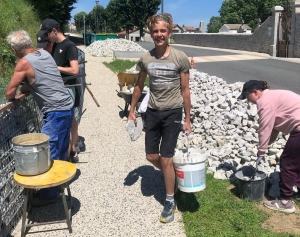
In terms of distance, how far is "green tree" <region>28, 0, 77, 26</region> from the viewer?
2257 cm

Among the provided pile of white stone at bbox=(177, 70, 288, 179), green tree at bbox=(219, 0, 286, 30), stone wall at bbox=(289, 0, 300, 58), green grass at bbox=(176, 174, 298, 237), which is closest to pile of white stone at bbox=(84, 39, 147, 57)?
stone wall at bbox=(289, 0, 300, 58)

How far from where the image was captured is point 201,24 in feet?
295

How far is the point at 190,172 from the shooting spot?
3.83 metres

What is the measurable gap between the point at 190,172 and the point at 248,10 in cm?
9147

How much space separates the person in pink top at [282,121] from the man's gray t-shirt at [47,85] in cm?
206

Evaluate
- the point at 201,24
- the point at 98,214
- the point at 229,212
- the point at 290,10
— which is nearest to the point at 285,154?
the point at 229,212

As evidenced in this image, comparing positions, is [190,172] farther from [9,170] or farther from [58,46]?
[58,46]

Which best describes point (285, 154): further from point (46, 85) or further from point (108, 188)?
point (46, 85)

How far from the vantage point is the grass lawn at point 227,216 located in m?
3.73

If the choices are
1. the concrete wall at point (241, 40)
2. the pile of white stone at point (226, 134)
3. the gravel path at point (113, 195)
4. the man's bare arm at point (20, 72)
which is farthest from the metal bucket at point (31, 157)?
the concrete wall at point (241, 40)

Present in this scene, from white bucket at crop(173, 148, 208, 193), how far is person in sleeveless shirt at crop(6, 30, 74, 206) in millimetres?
1367

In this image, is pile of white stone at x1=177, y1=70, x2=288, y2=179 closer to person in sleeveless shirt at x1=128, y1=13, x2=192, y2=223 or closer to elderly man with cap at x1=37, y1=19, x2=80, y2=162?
person in sleeveless shirt at x1=128, y1=13, x2=192, y2=223

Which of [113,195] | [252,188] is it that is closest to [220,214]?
[252,188]

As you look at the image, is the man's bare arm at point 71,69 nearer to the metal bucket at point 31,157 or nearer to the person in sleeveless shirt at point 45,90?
the person in sleeveless shirt at point 45,90
